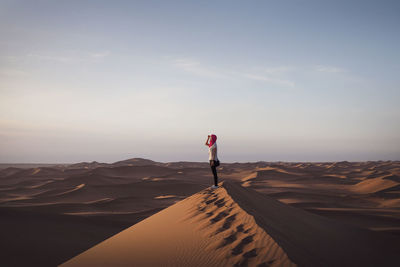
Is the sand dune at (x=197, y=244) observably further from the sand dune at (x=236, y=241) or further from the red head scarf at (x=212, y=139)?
the red head scarf at (x=212, y=139)

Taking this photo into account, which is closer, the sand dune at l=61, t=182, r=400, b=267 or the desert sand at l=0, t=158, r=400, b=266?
the sand dune at l=61, t=182, r=400, b=267

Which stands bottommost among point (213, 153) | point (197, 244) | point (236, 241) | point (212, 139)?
point (197, 244)

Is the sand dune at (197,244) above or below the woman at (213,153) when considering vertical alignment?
below

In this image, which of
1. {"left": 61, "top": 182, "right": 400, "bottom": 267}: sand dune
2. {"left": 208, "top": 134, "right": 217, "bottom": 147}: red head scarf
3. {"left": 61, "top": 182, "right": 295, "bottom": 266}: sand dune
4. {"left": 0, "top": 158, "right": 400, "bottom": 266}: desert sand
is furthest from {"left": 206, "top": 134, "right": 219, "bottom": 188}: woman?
{"left": 61, "top": 182, "right": 295, "bottom": 266}: sand dune

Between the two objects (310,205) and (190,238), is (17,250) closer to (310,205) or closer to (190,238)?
(190,238)

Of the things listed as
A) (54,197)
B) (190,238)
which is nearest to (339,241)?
(190,238)

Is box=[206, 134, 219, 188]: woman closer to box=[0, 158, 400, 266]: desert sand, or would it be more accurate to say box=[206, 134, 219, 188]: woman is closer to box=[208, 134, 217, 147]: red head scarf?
box=[208, 134, 217, 147]: red head scarf

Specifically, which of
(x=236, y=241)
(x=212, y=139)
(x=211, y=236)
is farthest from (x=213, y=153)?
(x=236, y=241)

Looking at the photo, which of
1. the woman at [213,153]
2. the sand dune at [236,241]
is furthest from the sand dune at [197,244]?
the woman at [213,153]

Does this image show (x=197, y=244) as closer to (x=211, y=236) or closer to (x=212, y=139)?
(x=211, y=236)

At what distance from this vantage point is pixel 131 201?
16.6 meters

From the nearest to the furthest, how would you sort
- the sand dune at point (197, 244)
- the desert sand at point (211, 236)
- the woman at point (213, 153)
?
1. the sand dune at point (197, 244)
2. the desert sand at point (211, 236)
3. the woman at point (213, 153)

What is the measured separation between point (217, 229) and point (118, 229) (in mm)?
5704

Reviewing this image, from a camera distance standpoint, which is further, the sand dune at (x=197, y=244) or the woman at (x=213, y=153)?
the woman at (x=213, y=153)
